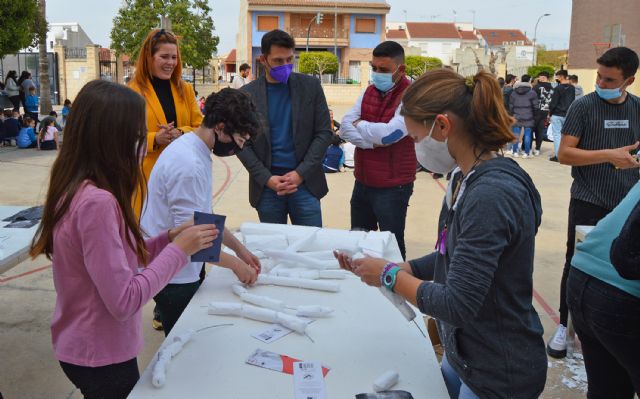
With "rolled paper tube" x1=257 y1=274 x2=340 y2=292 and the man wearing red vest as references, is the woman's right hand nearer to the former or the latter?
"rolled paper tube" x1=257 y1=274 x2=340 y2=292

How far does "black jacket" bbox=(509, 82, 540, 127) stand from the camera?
37.4 ft

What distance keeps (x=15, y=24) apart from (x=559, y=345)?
1335 centimetres

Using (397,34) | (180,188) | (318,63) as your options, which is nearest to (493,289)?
(180,188)

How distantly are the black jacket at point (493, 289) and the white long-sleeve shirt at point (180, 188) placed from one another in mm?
1044

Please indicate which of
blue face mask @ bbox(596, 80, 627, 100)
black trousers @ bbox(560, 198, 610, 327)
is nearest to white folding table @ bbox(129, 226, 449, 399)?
black trousers @ bbox(560, 198, 610, 327)

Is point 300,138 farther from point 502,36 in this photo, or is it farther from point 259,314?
point 502,36

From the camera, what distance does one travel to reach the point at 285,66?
336cm

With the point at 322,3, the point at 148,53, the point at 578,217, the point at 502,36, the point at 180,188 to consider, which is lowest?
the point at 578,217

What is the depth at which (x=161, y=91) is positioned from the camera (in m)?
3.43

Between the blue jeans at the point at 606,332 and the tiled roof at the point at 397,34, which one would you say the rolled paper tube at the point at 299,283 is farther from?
the tiled roof at the point at 397,34

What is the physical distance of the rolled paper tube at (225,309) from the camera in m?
1.96

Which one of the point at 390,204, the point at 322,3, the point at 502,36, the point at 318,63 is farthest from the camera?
the point at 502,36

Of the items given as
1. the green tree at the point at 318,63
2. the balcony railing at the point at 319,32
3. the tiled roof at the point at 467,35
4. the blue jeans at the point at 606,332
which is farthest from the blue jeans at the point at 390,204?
the tiled roof at the point at 467,35

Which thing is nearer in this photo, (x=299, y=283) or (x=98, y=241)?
(x=98, y=241)
